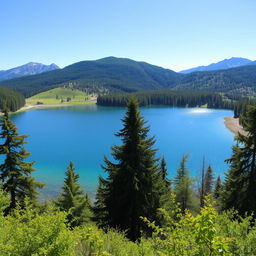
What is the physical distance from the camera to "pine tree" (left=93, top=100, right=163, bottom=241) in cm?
1612

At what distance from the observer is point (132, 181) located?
1588 cm

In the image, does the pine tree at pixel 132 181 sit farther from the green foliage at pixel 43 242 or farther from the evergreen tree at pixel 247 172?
Answer: the green foliage at pixel 43 242

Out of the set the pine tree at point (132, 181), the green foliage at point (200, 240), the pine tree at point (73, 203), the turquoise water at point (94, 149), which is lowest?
the turquoise water at point (94, 149)

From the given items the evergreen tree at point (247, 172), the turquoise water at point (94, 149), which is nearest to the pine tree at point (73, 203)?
the turquoise water at point (94, 149)

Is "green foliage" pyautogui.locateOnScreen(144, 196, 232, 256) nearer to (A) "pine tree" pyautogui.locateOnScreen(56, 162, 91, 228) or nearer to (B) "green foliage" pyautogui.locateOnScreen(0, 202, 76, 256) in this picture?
(B) "green foliage" pyautogui.locateOnScreen(0, 202, 76, 256)

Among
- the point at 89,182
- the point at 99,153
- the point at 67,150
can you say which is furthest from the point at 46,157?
the point at 89,182

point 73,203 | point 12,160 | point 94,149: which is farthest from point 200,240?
point 94,149

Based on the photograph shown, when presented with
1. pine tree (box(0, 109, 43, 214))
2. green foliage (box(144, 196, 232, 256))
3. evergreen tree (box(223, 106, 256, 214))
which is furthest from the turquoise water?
green foliage (box(144, 196, 232, 256))

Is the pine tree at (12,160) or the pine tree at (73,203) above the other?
the pine tree at (12,160)

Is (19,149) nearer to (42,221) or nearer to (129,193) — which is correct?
(129,193)

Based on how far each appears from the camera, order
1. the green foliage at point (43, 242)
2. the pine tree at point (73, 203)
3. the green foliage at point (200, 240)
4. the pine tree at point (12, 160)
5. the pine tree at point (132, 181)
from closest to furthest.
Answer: the green foliage at point (200, 240)
the green foliage at point (43, 242)
the pine tree at point (132, 181)
the pine tree at point (12, 160)
the pine tree at point (73, 203)

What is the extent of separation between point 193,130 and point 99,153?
50248mm

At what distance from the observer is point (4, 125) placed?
56.5 feet

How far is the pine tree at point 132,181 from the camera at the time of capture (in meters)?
16.1
